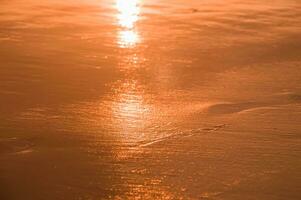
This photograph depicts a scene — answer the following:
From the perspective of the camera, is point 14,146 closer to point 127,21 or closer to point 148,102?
point 148,102

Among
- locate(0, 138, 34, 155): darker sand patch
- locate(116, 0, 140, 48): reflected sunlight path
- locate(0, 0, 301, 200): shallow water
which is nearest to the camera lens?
Answer: locate(0, 0, 301, 200): shallow water

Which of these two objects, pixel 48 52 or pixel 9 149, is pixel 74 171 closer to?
pixel 9 149

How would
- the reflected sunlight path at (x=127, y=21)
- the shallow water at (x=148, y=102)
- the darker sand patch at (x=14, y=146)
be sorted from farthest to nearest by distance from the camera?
the reflected sunlight path at (x=127, y=21) → the darker sand patch at (x=14, y=146) → the shallow water at (x=148, y=102)

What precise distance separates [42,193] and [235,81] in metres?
1.82

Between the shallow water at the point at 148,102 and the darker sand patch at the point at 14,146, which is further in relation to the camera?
the darker sand patch at the point at 14,146

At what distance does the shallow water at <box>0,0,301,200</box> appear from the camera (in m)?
2.79

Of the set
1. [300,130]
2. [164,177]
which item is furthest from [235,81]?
[164,177]

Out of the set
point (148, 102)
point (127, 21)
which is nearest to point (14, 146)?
point (148, 102)

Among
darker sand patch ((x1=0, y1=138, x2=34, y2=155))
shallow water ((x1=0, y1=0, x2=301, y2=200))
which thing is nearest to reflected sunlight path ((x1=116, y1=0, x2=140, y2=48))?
shallow water ((x1=0, y1=0, x2=301, y2=200))

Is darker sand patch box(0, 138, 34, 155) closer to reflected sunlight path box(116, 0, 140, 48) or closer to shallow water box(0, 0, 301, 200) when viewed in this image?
shallow water box(0, 0, 301, 200)

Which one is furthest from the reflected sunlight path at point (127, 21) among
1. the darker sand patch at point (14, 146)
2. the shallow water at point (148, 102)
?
the darker sand patch at point (14, 146)

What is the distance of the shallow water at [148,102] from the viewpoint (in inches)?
110

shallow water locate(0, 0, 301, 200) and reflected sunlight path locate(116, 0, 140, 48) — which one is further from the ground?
shallow water locate(0, 0, 301, 200)

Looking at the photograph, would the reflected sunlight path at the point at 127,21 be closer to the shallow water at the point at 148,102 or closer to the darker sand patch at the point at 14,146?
the shallow water at the point at 148,102
